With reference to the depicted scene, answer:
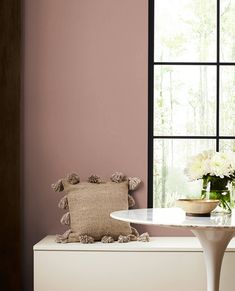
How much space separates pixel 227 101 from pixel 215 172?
117 cm

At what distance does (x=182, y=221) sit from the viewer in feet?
11.3

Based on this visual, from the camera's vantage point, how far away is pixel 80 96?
4.76 meters

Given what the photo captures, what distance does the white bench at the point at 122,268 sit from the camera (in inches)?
167

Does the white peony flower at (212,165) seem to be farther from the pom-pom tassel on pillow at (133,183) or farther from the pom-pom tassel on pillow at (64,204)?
the pom-pom tassel on pillow at (64,204)

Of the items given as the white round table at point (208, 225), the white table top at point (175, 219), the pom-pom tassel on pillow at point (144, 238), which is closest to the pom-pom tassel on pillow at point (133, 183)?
the pom-pom tassel on pillow at point (144, 238)

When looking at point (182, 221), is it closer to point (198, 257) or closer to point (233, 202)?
point (198, 257)

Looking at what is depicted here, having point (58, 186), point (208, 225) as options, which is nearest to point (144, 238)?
point (58, 186)

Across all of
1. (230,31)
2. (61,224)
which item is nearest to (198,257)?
(61,224)

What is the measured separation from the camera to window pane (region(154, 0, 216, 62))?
15.9 ft

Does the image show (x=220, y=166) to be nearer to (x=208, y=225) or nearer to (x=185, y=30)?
(x=208, y=225)

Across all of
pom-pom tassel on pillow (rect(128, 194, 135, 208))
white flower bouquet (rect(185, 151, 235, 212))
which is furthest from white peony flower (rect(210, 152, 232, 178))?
pom-pom tassel on pillow (rect(128, 194, 135, 208))

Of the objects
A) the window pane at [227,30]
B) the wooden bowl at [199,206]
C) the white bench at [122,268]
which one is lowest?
the white bench at [122,268]

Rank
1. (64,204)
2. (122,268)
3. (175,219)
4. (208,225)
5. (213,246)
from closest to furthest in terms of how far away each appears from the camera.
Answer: (208,225), (175,219), (213,246), (122,268), (64,204)

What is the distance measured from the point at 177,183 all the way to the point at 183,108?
0.54 m
